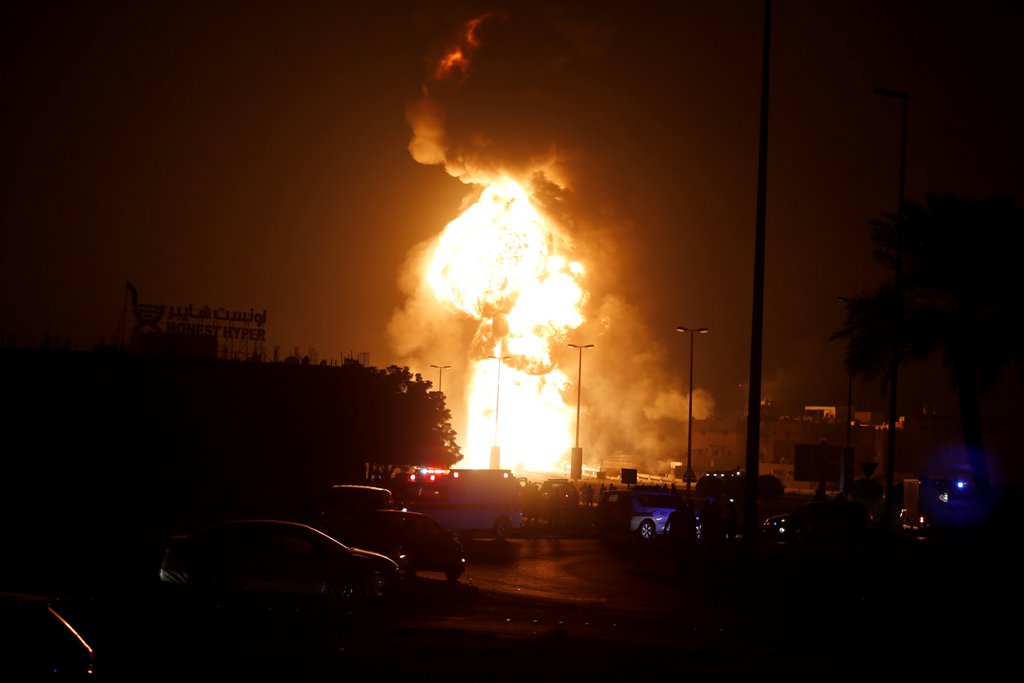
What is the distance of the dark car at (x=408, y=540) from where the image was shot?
23.5 m

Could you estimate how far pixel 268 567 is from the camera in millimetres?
17312

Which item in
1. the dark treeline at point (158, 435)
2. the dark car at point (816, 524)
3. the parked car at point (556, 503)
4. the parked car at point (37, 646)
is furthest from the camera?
the parked car at point (556, 503)

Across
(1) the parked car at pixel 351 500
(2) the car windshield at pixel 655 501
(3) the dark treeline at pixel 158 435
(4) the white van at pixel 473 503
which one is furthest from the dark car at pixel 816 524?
(1) the parked car at pixel 351 500

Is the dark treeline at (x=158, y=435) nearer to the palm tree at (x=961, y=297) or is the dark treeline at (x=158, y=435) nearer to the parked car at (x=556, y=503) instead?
the parked car at (x=556, y=503)

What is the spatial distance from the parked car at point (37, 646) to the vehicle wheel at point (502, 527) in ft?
92.0

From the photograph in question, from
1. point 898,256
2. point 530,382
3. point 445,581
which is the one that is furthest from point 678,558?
point 530,382

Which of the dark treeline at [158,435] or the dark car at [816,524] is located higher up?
the dark treeline at [158,435]

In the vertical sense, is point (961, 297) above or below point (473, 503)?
above

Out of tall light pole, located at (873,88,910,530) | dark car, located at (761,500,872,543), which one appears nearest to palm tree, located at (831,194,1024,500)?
tall light pole, located at (873,88,910,530)

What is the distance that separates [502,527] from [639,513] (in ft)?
21.4

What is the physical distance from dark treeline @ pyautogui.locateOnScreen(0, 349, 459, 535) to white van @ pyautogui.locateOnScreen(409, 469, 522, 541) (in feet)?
14.9

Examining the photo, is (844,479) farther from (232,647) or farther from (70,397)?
(232,647)

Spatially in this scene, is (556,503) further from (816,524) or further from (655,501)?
(816,524)

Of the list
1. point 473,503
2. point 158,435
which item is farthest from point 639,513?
point 158,435
